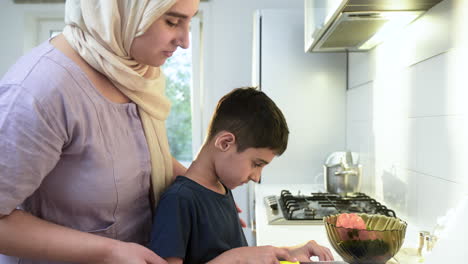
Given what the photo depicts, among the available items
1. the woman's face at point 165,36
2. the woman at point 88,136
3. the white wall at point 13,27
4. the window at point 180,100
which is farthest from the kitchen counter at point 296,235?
the white wall at point 13,27

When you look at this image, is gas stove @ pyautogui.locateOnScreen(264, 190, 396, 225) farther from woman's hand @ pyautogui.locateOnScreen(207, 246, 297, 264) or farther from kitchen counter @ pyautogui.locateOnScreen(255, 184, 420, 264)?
woman's hand @ pyautogui.locateOnScreen(207, 246, 297, 264)

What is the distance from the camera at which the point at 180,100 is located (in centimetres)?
344

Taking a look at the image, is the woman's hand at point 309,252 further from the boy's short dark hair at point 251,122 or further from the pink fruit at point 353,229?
the boy's short dark hair at point 251,122

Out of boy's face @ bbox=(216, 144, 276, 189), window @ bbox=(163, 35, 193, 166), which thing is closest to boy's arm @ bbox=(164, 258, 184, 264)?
boy's face @ bbox=(216, 144, 276, 189)

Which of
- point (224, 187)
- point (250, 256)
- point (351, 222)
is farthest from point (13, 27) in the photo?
point (351, 222)

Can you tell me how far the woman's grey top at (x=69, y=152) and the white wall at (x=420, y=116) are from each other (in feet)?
2.70

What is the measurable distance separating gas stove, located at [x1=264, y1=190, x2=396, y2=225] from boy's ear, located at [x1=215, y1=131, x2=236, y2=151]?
1.61ft

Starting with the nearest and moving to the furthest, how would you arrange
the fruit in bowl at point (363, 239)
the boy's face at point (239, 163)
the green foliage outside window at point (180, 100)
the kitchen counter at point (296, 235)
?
1. the fruit in bowl at point (363, 239)
2. the boy's face at point (239, 163)
3. the kitchen counter at point (296, 235)
4. the green foliage outside window at point (180, 100)

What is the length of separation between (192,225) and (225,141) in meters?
0.23

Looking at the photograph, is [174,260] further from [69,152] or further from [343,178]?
[343,178]

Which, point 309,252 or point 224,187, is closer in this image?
point 309,252

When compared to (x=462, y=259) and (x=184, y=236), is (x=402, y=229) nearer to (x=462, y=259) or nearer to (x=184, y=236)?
(x=462, y=259)

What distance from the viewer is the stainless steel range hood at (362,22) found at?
1.40 m

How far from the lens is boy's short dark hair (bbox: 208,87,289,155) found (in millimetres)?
1172
